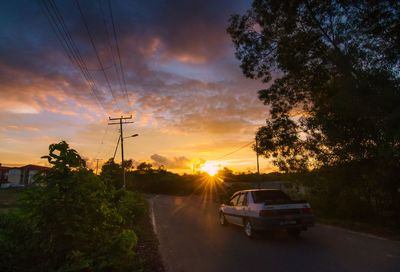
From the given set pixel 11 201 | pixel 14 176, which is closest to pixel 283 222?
pixel 11 201

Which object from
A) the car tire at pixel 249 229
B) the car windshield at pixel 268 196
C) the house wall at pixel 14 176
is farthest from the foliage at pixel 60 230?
the house wall at pixel 14 176

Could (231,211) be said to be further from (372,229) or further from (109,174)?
(109,174)

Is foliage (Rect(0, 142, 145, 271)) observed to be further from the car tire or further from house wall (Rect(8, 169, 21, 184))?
house wall (Rect(8, 169, 21, 184))

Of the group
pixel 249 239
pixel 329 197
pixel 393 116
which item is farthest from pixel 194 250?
pixel 329 197

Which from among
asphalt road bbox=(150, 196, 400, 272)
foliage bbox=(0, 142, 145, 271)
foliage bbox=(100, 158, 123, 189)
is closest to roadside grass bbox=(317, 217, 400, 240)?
asphalt road bbox=(150, 196, 400, 272)

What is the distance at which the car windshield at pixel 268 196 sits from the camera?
39.3 feet

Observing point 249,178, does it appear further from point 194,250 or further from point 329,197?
point 194,250

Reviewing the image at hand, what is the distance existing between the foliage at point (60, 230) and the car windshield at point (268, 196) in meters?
7.21

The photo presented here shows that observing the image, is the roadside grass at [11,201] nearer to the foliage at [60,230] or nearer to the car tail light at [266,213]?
the foliage at [60,230]

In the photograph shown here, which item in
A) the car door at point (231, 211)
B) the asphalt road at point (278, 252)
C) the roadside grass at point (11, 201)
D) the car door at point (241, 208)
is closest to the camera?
the roadside grass at point (11, 201)

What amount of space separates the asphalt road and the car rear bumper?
0.46 m

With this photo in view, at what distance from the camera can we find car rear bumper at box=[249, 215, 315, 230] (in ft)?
35.0

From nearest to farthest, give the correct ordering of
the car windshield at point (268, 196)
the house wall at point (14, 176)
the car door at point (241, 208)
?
the car windshield at point (268, 196), the car door at point (241, 208), the house wall at point (14, 176)

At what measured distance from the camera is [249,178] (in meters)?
58.4
